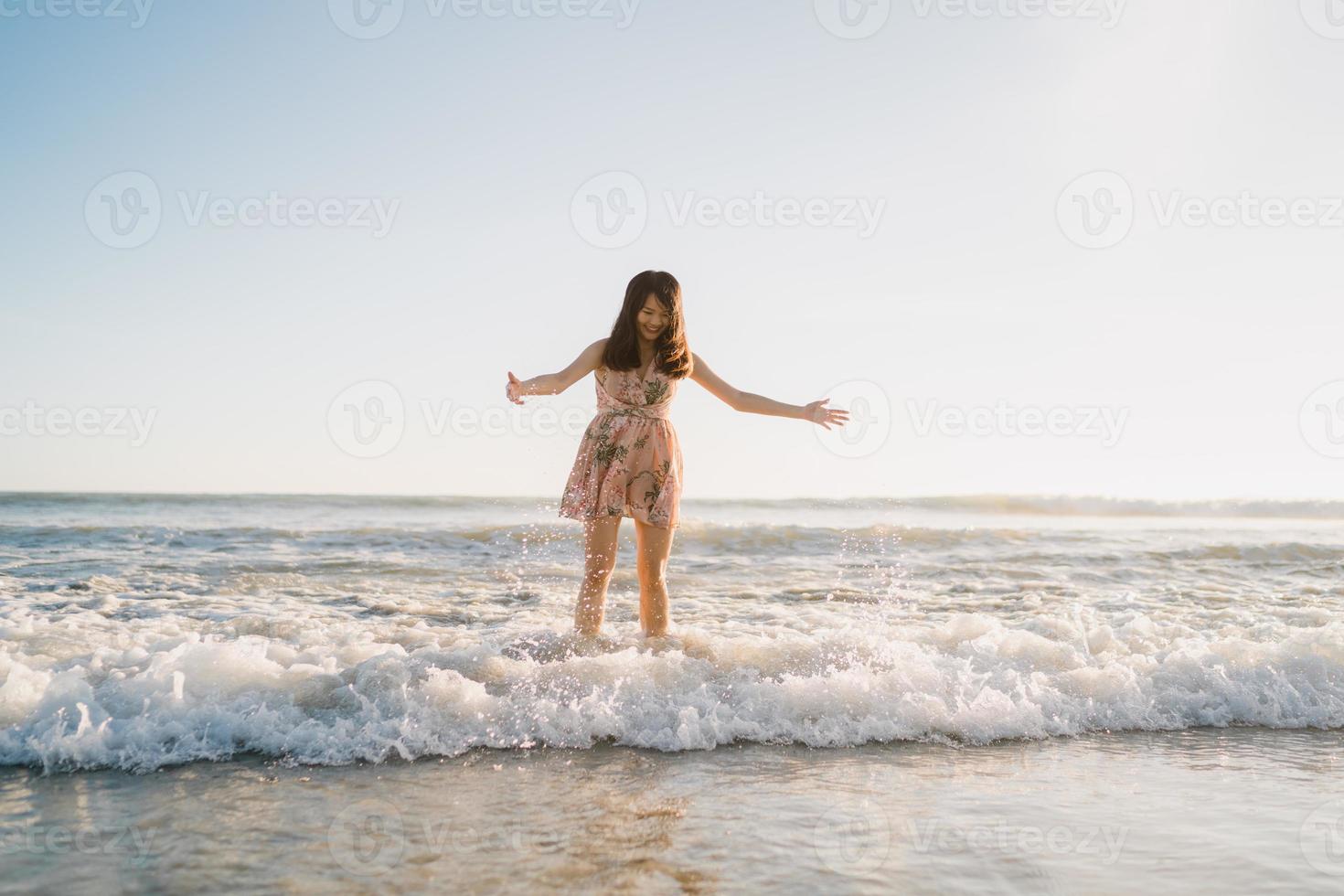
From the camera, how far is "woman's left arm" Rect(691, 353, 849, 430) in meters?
5.42

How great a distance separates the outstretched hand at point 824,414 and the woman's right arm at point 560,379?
1239mm

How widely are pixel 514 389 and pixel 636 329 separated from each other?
765mm

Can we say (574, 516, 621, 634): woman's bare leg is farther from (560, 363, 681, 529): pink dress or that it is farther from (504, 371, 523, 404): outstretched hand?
(504, 371, 523, 404): outstretched hand

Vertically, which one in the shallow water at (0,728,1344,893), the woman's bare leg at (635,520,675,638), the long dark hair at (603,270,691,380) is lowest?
the shallow water at (0,728,1344,893)

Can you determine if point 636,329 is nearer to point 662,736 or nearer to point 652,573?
point 652,573

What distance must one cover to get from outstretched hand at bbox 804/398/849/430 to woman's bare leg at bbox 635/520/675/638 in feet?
3.40

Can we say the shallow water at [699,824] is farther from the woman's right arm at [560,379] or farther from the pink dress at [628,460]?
the woman's right arm at [560,379]

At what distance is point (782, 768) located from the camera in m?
4.02

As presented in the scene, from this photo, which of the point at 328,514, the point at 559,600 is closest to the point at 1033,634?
the point at 559,600

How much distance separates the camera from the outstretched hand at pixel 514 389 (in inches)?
188

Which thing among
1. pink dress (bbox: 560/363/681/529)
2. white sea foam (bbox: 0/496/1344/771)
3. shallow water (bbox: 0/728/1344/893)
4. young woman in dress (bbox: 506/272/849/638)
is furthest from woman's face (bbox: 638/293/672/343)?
shallow water (bbox: 0/728/1344/893)

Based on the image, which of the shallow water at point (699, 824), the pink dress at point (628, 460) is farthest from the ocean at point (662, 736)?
the pink dress at point (628, 460)

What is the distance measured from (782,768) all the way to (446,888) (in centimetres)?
173

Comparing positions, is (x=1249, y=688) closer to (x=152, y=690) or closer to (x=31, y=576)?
(x=152, y=690)
